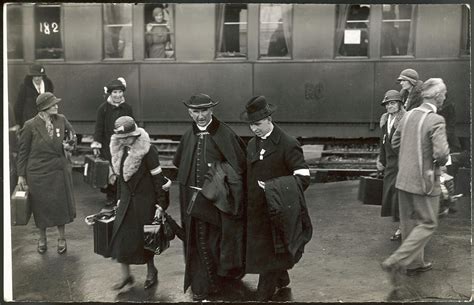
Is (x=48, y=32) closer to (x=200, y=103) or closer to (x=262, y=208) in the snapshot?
(x=200, y=103)

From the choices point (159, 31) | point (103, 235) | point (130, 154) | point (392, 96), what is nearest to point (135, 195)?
point (130, 154)

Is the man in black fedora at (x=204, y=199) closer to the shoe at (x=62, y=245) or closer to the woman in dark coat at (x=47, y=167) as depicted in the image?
the woman in dark coat at (x=47, y=167)

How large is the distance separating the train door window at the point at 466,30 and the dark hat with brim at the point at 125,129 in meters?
2.68

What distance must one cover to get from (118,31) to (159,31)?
389mm

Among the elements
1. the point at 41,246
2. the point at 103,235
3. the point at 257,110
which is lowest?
the point at 41,246

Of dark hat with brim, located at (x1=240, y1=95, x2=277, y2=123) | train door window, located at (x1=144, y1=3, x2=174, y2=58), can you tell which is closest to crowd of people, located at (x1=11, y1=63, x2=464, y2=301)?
dark hat with brim, located at (x1=240, y1=95, x2=277, y2=123)

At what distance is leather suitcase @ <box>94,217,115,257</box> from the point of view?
500 cm

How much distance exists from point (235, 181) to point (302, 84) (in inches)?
75.5

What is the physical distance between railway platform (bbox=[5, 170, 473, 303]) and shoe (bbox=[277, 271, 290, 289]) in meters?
0.05

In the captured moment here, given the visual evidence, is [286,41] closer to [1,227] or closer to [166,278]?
[166,278]

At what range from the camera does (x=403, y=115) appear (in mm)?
5043

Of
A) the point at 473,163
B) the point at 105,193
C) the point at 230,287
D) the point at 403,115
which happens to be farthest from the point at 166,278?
the point at 473,163

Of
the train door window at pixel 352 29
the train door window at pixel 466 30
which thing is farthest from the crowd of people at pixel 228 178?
the train door window at pixel 352 29

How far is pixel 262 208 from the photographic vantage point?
4.75 metres
